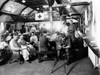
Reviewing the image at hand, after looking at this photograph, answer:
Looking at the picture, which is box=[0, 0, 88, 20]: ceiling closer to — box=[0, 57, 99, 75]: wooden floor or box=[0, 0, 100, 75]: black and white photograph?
box=[0, 0, 100, 75]: black and white photograph

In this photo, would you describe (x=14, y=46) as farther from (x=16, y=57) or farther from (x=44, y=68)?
(x=44, y=68)

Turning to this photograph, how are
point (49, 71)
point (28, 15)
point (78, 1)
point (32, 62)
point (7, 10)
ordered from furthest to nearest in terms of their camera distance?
point (28, 15) < point (7, 10) < point (78, 1) < point (32, 62) < point (49, 71)

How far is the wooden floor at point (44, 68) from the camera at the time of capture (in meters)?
3.90

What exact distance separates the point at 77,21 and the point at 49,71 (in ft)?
26.9

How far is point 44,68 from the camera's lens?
4.34 metres

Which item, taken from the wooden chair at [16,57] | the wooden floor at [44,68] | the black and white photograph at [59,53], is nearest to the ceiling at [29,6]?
the black and white photograph at [59,53]

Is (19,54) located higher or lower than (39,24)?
lower

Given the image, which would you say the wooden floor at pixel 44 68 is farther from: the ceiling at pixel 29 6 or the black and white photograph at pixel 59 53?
the ceiling at pixel 29 6

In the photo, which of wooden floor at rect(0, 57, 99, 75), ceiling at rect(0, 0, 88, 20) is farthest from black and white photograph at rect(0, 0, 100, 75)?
ceiling at rect(0, 0, 88, 20)

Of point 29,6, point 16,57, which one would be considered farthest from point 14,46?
point 29,6

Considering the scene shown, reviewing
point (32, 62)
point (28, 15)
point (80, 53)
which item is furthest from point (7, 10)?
point (80, 53)

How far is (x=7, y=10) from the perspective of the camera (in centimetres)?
890

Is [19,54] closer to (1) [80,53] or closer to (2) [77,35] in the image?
(1) [80,53]

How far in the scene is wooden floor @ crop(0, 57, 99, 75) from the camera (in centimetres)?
390
